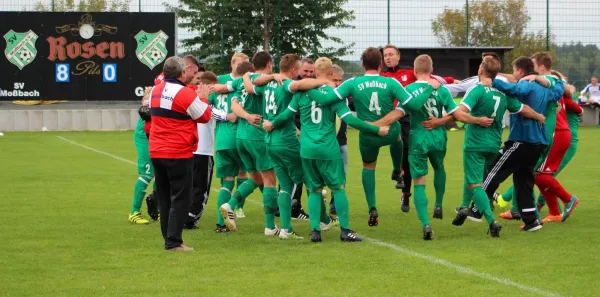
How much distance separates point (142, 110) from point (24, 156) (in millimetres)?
11400

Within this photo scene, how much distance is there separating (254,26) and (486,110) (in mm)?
21144

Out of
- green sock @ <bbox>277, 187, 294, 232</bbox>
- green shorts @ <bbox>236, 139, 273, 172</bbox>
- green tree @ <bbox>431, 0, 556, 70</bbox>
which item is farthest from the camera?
green tree @ <bbox>431, 0, 556, 70</bbox>

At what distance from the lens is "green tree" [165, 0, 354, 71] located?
98.2 feet

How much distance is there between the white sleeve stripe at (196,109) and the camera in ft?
29.0

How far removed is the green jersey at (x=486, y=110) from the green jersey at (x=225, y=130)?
2.54m

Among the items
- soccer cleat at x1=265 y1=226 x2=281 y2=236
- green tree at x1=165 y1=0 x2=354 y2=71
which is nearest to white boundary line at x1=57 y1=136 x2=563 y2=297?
soccer cleat at x1=265 y1=226 x2=281 y2=236

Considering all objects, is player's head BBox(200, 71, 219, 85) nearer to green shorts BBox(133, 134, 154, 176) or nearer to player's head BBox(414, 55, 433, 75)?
green shorts BBox(133, 134, 154, 176)

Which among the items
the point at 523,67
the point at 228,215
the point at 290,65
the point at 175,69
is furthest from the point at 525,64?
the point at 175,69

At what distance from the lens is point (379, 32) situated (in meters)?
30.5

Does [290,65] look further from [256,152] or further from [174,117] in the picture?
[174,117]

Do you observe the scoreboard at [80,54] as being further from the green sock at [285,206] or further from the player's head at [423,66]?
the player's head at [423,66]

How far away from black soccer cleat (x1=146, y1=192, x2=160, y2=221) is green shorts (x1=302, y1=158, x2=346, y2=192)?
242cm

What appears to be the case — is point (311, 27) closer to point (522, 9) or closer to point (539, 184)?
point (522, 9)

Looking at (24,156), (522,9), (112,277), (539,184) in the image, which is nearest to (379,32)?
(522,9)
